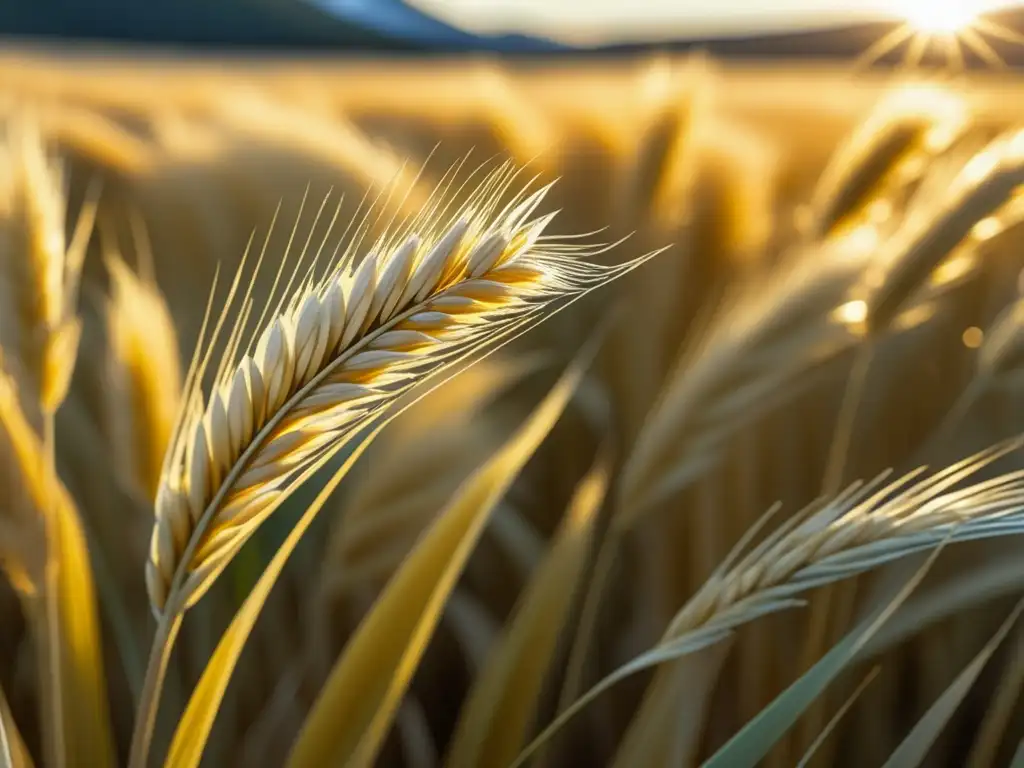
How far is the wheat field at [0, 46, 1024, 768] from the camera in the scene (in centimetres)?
28

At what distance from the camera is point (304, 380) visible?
0.25m

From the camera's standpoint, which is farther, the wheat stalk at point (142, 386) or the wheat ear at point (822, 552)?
the wheat stalk at point (142, 386)

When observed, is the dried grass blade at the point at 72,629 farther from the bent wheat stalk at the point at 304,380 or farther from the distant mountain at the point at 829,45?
the distant mountain at the point at 829,45

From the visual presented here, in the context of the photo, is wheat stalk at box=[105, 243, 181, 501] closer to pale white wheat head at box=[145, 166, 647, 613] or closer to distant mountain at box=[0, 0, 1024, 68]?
pale white wheat head at box=[145, 166, 647, 613]

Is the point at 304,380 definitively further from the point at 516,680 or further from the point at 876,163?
the point at 876,163

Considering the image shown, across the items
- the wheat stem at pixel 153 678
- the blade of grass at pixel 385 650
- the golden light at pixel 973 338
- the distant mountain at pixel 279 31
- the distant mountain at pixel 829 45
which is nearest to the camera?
the wheat stem at pixel 153 678

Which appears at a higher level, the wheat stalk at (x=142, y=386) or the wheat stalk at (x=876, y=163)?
the wheat stalk at (x=876, y=163)

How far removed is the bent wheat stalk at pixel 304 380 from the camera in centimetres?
25

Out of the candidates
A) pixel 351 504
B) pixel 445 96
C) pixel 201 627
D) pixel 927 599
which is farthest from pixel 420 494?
pixel 445 96

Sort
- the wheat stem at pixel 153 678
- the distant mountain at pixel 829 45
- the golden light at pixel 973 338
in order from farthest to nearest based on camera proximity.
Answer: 1. the distant mountain at pixel 829 45
2. the golden light at pixel 973 338
3. the wheat stem at pixel 153 678

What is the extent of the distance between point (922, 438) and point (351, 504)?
13.7 inches

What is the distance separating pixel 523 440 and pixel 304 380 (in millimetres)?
150

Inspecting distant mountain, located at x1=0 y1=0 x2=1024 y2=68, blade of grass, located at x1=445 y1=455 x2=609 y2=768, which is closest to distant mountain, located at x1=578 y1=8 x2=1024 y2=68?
distant mountain, located at x1=0 y1=0 x2=1024 y2=68

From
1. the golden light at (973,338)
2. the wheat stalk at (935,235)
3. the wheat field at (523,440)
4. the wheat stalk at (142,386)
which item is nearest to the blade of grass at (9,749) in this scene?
the wheat field at (523,440)
